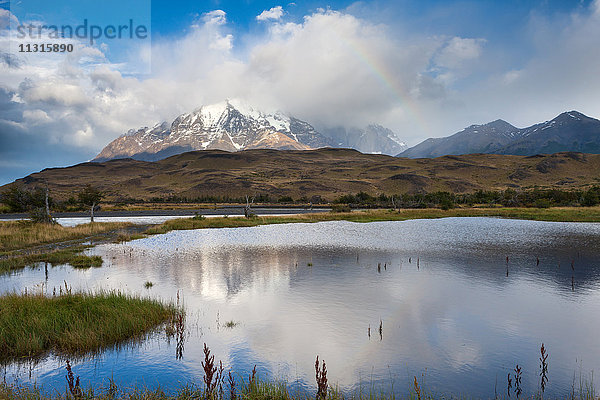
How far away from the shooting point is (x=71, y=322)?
1459 centimetres

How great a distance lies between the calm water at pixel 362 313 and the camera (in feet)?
39.9

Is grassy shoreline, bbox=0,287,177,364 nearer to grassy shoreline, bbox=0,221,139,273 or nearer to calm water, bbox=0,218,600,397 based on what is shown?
calm water, bbox=0,218,600,397

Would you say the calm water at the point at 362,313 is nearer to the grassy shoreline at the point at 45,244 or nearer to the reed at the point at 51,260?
the reed at the point at 51,260

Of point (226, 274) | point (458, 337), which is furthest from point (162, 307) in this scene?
point (458, 337)

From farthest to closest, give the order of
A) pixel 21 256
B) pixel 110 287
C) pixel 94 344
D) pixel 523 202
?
pixel 523 202
pixel 21 256
pixel 110 287
pixel 94 344

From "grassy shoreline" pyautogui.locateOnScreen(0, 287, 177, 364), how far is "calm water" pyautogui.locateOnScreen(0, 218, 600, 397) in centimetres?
95

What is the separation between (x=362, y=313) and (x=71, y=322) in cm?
1195

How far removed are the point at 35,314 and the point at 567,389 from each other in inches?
704

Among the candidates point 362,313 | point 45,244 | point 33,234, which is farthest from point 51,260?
point 362,313

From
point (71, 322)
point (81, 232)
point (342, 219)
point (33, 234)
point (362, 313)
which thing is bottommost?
point (362, 313)

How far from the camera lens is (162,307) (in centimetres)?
1742

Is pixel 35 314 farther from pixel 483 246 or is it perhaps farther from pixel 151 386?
pixel 483 246

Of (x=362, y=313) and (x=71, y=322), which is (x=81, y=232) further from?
(x=362, y=313)

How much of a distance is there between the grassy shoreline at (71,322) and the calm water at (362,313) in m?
0.95
